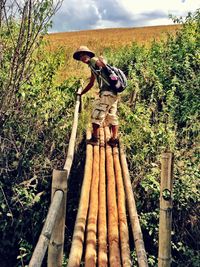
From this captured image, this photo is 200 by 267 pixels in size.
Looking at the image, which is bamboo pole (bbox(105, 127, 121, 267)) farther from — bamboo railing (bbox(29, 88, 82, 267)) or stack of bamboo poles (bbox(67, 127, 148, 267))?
bamboo railing (bbox(29, 88, 82, 267))

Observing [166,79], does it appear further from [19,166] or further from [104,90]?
[19,166]

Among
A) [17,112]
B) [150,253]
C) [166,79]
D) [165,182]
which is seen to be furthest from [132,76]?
[165,182]

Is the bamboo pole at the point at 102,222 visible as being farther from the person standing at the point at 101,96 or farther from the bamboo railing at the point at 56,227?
the person standing at the point at 101,96

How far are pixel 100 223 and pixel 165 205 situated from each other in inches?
29.8

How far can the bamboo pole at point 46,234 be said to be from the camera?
2153 mm

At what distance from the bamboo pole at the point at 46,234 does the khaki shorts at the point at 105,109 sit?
3416 millimetres

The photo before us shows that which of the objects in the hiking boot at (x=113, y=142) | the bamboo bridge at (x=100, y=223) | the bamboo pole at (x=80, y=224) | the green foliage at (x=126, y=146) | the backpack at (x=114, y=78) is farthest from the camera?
the hiking boot at (x=113, y=142)

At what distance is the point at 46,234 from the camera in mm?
2375

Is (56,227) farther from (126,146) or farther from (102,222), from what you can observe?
(126,146)

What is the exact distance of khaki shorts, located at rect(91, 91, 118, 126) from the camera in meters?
5.98

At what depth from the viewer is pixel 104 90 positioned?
19.6ft

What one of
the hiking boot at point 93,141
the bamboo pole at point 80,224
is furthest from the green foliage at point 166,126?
the bamboo pole at point 80,224

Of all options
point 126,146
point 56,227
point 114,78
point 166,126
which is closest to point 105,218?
point 56,227

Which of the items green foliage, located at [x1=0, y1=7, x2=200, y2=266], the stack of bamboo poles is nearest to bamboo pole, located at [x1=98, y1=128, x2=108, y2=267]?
the stack of bamboo poles
